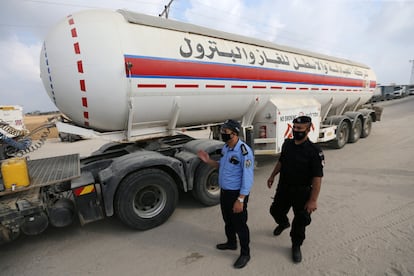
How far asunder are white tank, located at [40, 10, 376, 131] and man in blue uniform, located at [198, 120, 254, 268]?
5.43 feet

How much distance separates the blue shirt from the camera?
7.72ft

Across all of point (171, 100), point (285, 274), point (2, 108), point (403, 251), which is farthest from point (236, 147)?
point (2, 108)

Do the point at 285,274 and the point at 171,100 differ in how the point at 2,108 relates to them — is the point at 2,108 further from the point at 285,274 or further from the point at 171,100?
the point at 285,274

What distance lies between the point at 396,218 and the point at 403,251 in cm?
85

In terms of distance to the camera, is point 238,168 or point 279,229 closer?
point 238,168

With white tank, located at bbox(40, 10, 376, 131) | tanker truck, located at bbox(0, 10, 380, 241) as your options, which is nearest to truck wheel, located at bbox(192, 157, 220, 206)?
tanker truck, located at bbox(0, 10, 380, 241)

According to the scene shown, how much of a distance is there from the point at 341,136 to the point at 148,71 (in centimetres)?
747

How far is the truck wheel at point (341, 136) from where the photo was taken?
7.73 m

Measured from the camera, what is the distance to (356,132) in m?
8.75

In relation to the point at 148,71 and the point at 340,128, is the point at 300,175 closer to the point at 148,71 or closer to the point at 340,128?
the point at 148,71

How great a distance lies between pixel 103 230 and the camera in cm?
347

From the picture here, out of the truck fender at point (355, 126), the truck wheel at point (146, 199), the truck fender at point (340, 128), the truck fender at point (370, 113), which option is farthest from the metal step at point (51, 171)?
→ the truck fender at point (370, 113)

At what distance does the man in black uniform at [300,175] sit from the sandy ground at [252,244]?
40cm

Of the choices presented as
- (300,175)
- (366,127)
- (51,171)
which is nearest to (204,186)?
(300,175)
